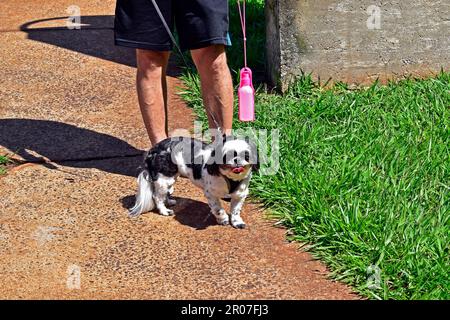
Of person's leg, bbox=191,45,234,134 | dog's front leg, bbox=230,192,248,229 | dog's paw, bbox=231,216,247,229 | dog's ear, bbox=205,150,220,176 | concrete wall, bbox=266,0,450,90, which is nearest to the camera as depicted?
dog's ear, bbox=205,150,220,176

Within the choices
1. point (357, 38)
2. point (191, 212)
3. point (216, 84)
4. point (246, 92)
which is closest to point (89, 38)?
point (357, 38)

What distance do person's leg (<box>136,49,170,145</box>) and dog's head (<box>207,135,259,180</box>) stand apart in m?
0.87

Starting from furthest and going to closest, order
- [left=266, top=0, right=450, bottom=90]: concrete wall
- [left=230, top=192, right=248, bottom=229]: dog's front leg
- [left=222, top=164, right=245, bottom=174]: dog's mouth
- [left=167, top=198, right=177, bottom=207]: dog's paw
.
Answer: [left=266, top=0, right=450, bottom=90]: concrete wall < [left=167, top=198, right=177, bottom=207]: dog's paw < [left=230, top=192, right=248, bottom=229]: dog's front leg < [left=222, top=164, right=245, bottom=174]: dog's mouth

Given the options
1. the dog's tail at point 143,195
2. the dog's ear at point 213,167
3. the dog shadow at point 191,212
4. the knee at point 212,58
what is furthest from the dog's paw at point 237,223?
the knee at point 212,58

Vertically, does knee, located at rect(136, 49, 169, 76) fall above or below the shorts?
below

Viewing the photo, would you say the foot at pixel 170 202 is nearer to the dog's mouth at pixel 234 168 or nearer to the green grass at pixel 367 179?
the green grass at pixel 367 179

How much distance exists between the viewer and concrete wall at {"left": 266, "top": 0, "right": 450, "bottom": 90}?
6.48 metres

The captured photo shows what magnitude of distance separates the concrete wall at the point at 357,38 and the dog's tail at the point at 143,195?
1.90 m

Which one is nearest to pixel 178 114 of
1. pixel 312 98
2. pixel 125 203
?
pixel 312 98

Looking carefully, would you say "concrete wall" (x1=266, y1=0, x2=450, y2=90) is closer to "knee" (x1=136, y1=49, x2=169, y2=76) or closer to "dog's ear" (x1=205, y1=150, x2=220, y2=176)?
"knee" (x1=136, y1=49, x2=169, y2=76)

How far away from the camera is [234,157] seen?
4461mm

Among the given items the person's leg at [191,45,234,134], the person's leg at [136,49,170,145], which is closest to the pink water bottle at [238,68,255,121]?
A: the person's leg at [191,45,234,134]

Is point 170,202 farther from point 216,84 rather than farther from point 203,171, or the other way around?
point 216,84

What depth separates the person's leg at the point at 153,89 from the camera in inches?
209
